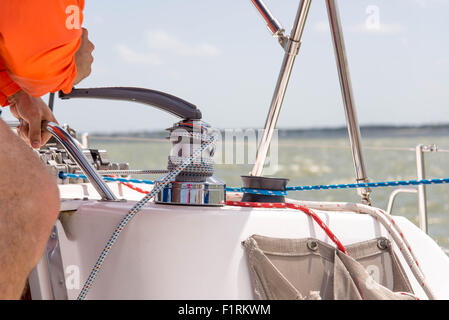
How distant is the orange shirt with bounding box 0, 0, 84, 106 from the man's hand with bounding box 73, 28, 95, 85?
45 millimetres

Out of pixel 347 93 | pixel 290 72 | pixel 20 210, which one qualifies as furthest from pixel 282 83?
pixel 20 210

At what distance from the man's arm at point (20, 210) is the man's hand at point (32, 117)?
277mm

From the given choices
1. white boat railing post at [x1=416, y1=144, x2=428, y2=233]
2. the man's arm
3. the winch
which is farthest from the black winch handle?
white boat railing post at [x1=416, y1=144, x2=428, y2=233]

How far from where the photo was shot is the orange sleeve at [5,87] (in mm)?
829

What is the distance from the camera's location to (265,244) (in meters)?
0.68

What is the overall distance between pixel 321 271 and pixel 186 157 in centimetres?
25

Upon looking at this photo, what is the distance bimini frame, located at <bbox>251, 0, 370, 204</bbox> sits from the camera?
100 cm

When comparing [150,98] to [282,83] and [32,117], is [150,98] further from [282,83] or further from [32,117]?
[282,83]

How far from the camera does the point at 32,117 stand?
886mm

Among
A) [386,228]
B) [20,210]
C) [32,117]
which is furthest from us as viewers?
[32,117]

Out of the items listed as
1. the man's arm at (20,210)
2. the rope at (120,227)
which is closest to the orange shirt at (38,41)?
the man's arm at (20,210)

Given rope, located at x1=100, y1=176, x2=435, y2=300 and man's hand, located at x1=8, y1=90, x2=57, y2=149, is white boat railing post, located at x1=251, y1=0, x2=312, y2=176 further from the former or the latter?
man's hand, located at x1=8, y1=90, x2=57, y2=149

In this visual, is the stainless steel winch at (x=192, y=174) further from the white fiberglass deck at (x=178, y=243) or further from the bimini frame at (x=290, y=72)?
the bimini frame at (x=290, y=72)
